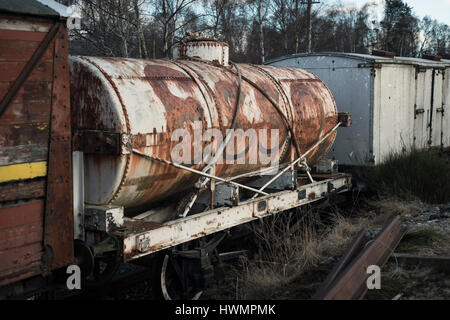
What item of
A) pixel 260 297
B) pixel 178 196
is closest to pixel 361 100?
pixel 178 196

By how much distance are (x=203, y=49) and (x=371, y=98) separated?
3750 mm

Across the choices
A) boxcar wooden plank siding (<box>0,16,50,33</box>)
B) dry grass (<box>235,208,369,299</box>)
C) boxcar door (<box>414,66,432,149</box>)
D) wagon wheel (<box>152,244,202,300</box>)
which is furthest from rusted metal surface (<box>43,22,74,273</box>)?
boxcar door (<box>414,66,432,149</box>)

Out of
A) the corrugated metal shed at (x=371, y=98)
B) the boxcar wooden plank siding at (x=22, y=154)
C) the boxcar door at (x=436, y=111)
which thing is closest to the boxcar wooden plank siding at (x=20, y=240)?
the boxcar wooden plank siding at (x=22, y=154)

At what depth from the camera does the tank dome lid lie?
6.86m

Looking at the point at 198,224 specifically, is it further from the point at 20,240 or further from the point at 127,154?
the point at 20,240

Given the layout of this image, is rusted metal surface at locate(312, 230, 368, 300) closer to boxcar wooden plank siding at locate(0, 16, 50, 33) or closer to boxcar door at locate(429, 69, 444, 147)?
boxcar wooden plank siding at locate(0, 16, 50, 33)

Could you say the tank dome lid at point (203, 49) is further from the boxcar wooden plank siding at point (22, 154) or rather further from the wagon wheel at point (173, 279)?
the boxcar wooden plank siding at point (22, 154)

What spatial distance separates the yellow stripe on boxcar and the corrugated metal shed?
656 centimetres

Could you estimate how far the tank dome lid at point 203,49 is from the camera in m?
6.86

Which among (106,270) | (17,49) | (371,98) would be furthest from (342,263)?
(371,98)

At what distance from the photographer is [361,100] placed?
9133 mm

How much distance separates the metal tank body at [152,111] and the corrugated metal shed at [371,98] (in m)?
2.82

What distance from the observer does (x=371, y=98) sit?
901 centimetres

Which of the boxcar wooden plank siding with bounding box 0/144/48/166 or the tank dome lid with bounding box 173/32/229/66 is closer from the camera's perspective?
the boxcar wooden plank siding with bounding box 0/144/48/166
